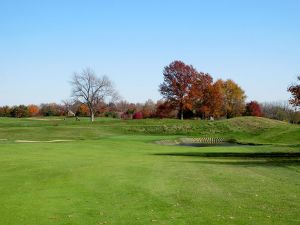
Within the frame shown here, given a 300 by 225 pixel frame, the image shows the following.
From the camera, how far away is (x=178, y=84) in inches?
3743

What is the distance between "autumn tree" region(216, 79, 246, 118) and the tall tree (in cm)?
2989

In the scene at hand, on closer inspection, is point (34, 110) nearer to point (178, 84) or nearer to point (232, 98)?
point (232, 98)

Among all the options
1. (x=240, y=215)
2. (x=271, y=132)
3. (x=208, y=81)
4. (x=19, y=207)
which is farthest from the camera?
(x=208, y=81)

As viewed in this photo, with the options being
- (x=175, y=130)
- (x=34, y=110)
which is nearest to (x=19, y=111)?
(x=34, y=110)

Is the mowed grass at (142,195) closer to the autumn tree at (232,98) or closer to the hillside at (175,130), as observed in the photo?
the hillside at (175,130)

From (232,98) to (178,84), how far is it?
125 feet

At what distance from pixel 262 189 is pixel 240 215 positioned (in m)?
4.65

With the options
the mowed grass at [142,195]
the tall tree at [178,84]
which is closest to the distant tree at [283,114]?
the tall tree at [178,84]

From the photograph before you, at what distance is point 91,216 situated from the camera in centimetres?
1245

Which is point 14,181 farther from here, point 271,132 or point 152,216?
point 271,132

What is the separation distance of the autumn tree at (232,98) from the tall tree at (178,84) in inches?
1177

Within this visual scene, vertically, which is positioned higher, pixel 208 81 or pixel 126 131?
pixel 208 81

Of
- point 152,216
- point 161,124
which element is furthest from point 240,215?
point 161,124

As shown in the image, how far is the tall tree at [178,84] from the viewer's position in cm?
9462
